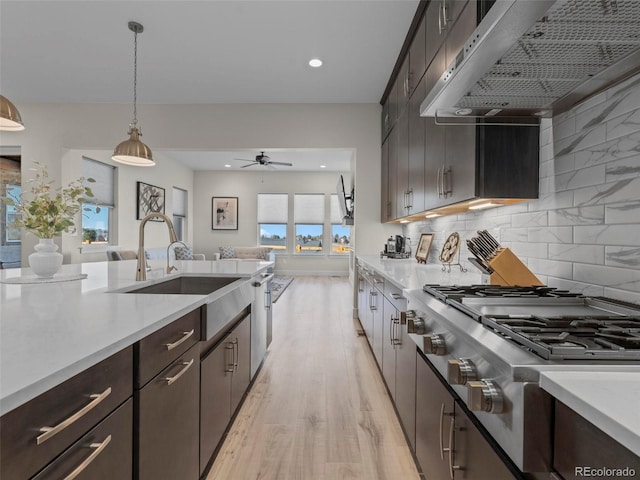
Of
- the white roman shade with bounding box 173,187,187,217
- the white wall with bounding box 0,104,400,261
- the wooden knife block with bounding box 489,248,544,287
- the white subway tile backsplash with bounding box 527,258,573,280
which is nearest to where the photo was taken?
the white subway tile backsplash with bounding box 527,258,573,280

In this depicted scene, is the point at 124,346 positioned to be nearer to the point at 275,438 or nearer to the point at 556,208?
the point at 275,438

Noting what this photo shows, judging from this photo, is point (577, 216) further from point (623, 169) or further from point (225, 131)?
point (225, 131)

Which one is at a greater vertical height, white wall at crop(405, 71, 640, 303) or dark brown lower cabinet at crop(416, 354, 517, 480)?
white wall at crop(405, 71, 640, 303)

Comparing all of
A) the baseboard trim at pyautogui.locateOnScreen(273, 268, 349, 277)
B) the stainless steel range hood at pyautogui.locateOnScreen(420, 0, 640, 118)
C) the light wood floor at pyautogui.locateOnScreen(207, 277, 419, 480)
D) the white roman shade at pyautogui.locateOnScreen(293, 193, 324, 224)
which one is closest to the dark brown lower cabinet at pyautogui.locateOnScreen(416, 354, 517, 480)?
the light wood floor at pyautogui.locateOnScreen(207, 277, 419, 480)

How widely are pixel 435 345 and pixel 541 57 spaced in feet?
3.15

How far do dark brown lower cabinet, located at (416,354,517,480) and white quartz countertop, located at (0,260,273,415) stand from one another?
910 millimetres

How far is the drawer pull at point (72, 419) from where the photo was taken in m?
0.60

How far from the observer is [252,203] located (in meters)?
9.25

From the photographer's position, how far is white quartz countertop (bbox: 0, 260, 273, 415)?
1.99ft

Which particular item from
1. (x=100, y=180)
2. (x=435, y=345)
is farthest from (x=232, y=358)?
(x=100, y=180)

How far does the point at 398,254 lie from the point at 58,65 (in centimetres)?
407

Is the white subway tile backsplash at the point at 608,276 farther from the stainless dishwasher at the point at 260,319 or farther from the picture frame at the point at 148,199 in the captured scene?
the picture frame at the point at 148,199

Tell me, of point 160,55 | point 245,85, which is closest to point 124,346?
point 160,55

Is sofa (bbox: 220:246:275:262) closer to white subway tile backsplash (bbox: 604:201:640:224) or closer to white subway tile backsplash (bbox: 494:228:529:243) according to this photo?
white subway tile backsplash (bbox: 494:228:529:243)
